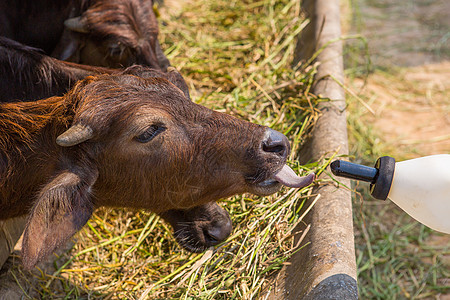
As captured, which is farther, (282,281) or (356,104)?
(356,104)

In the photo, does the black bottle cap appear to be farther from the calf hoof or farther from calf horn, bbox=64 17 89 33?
calf horn, bbox=64 17 89 33

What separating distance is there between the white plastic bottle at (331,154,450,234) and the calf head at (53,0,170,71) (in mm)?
2973

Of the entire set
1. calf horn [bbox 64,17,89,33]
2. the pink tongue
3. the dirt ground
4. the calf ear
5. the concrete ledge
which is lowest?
the dirt ground

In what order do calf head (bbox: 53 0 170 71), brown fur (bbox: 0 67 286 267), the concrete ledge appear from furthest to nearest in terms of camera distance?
1. calf head (bbox: 53 0 170 71)
2. brown fur (bbox: 0 67 286 267)
3. the concrete ledge

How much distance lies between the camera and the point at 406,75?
25.3 ft

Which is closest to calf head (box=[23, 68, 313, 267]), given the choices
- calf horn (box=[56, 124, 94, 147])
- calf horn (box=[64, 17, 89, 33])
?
calf horn (box=[56, 124, 94, 147])

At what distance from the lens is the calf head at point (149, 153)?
3307mm

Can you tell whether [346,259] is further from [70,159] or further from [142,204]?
[70,159]

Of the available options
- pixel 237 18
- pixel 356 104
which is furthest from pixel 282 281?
pixel 237 18

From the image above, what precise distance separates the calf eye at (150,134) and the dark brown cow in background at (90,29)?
197 cm

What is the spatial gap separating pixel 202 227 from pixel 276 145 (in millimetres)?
1040

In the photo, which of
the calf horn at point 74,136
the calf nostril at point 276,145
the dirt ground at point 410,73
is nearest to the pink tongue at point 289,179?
the calf nostril at point 276,145

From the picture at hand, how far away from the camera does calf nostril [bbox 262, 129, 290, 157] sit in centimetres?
346

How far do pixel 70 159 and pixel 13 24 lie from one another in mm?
2827
